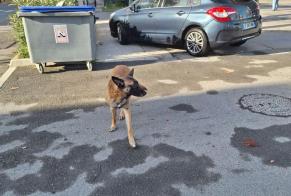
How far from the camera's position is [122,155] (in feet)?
11.6

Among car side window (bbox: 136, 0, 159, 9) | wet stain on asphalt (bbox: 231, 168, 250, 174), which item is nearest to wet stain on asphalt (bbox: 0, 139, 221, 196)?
wet stain on asphalt (bbox: 231, 168, 250, 174)

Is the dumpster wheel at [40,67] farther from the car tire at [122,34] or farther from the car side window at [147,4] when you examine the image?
the car side window at [147,4]

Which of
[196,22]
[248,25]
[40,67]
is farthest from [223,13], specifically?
[40,67]

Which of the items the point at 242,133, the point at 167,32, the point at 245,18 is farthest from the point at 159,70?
the point at 242,133

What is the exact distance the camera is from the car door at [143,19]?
8.38m

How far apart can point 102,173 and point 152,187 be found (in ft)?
1.87

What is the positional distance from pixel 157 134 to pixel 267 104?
1.85 metres

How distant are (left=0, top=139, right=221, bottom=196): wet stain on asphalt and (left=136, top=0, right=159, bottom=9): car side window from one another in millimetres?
5621

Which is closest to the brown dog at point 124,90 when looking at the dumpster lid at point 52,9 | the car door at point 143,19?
the dumpster lid at point 52,9

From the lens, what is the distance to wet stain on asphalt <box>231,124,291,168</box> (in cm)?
335

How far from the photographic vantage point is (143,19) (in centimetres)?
852

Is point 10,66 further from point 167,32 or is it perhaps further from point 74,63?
point 167,32

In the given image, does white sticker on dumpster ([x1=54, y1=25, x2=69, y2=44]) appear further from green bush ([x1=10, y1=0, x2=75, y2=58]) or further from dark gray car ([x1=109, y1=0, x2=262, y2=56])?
dark gray car ([x1=109, y1=0, x2=262, y2=56])

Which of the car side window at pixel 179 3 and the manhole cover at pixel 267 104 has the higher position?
the car side window at pixel 179 3
